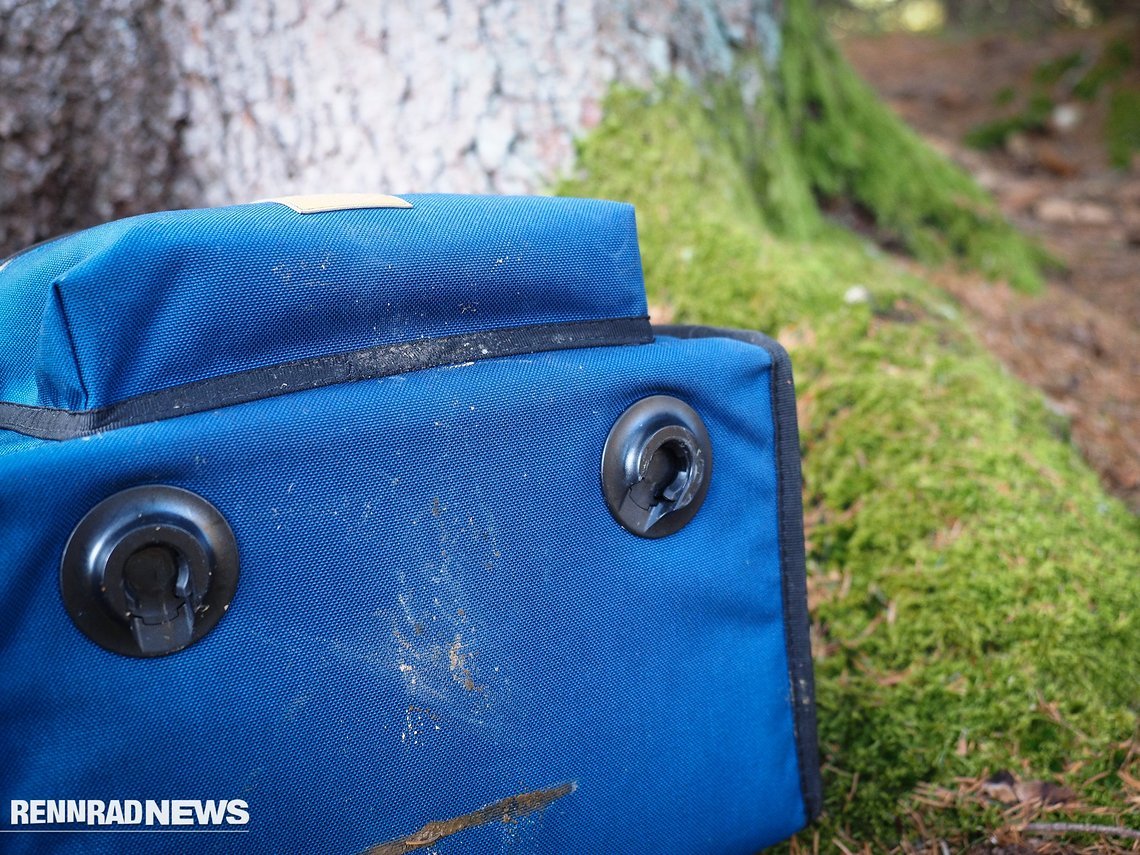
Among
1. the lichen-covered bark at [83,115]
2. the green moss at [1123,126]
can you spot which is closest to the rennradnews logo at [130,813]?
the lichen-covered bark at [83,115]

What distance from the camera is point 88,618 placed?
104cm

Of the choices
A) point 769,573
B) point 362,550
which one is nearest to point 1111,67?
point 769,573

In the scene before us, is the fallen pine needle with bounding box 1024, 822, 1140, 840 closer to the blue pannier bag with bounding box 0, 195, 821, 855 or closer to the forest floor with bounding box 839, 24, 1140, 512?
the blue pannier bag with bounding box 0, 195, 821, 855

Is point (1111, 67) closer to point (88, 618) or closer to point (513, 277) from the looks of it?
point (513, 277)

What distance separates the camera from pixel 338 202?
1.29m

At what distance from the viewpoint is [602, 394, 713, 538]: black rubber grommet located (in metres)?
1.32

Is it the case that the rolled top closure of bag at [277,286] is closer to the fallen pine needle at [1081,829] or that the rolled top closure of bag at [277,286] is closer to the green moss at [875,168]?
the fallen pine needle at [1081,829]

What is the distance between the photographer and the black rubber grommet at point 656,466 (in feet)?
4.33

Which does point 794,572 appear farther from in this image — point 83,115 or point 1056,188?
point 1056,188

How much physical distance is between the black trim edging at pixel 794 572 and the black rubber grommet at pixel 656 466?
18cm

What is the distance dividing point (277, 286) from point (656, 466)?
1.89ft

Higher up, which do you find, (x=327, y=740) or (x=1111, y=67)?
(x=1111, y=67)

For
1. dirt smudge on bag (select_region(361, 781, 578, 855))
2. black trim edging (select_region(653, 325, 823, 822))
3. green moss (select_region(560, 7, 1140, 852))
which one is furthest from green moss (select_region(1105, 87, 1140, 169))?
dirt smudge on bag (select_region(361, 781, 578, 855))

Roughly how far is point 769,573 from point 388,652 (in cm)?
64
